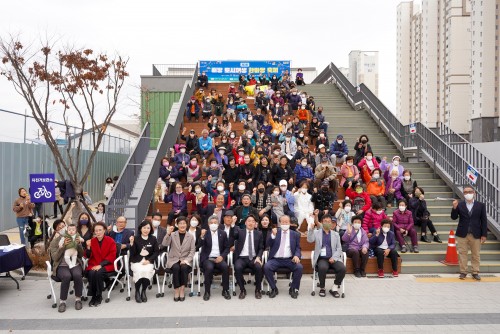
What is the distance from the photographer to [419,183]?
545 inches

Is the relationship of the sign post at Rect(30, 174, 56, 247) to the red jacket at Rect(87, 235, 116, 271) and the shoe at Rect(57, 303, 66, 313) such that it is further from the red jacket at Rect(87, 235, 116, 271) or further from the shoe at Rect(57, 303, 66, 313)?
the shoe at Rect(57, 303, 66, 313)

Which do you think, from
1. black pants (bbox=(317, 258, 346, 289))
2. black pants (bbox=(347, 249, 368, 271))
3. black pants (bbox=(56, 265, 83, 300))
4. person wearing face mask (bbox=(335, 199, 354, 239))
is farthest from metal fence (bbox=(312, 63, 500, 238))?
black pants (bbox=(56, 265, 83, 300))

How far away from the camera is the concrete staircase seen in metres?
10.3

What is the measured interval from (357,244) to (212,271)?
3301 mm

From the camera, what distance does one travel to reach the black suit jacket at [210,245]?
8.97 m

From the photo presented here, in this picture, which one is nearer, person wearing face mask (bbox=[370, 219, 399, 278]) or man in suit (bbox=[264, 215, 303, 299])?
man in suit (bbox=[264, 215, 303, 299])

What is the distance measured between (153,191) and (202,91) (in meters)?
10.6

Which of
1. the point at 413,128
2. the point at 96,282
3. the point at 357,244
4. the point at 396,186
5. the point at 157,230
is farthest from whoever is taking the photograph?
the point at 413,128

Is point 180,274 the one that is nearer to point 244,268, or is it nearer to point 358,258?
point 244,268

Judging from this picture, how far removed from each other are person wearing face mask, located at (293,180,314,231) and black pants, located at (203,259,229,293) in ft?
9.69

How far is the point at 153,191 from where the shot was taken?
12383mm

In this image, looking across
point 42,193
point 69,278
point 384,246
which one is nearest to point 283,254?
point 384,246

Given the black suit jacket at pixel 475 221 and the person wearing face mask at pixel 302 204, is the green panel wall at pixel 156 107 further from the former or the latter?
the black suit jacket at pixel 475 221

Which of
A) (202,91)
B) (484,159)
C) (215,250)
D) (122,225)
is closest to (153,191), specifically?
(122,225)
